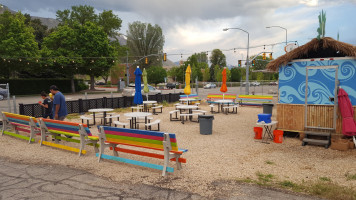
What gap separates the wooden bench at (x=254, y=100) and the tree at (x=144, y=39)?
5218 cm

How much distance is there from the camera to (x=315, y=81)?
871 cm

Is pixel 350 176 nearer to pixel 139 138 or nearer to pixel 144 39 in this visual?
pixel 139 138

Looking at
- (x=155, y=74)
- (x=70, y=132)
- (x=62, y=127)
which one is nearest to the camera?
(x=70, y=132)

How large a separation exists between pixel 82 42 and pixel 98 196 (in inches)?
1562

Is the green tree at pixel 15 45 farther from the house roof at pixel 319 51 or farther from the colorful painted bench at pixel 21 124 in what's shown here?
the house roof at pixel 319 51

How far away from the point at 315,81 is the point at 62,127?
8.12 m

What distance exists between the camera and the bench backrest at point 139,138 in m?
5.52

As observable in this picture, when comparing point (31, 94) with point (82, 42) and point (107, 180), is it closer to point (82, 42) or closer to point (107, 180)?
point (82, 42)

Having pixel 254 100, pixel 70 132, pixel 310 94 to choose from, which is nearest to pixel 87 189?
pixel 70 132

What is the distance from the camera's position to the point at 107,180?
539 centimetres

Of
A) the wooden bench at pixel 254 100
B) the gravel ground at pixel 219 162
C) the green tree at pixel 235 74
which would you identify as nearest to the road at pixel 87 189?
the gravel ground at pixel 219 162

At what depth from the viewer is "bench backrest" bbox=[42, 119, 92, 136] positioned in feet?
23.5

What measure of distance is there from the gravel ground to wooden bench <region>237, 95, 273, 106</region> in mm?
10822

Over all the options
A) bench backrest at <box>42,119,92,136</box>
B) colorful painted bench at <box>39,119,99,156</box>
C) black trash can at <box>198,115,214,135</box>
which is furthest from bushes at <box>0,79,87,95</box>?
black trash can at <box>198,115,214,135</box>
